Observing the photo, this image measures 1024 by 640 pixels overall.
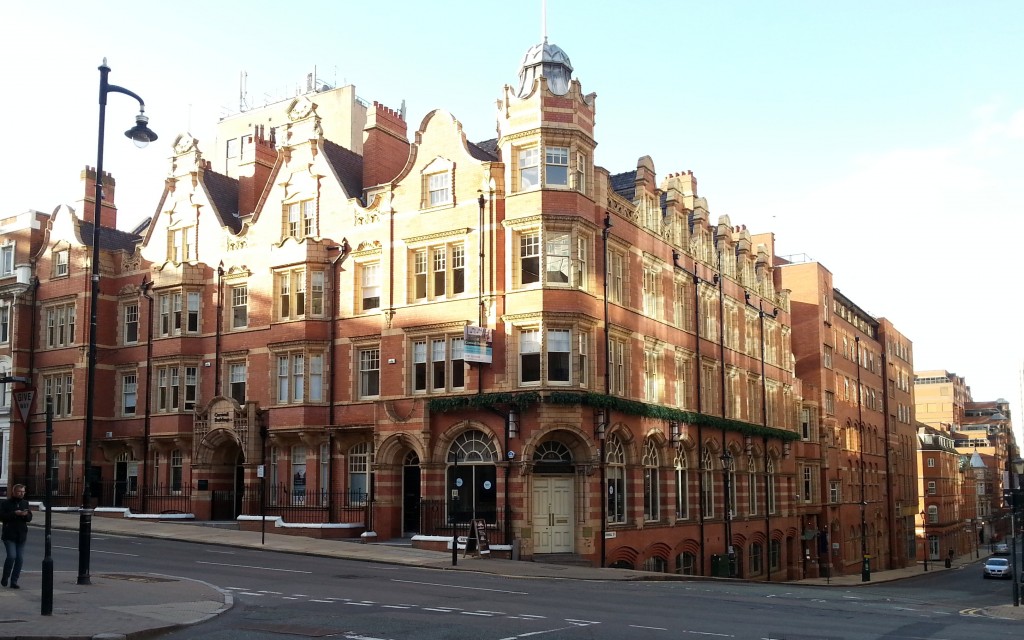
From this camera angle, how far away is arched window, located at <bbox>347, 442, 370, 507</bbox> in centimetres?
3900

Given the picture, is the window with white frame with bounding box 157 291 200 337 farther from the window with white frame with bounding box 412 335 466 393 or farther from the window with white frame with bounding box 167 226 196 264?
the window with white frame with bounding box 412 335 466 393

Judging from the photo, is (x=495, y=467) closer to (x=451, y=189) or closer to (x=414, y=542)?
(x=414, y=542)

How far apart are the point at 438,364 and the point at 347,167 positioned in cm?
1103

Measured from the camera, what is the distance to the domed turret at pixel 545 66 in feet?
121

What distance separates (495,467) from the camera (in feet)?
114

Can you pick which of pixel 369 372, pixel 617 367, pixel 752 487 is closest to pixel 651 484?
pixel 617 367

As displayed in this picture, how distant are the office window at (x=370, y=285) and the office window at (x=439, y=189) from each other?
3739 mm

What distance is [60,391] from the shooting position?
4875cm

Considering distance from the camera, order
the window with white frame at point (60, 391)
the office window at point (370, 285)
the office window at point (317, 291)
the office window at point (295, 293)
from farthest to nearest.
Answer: the window with white frame at point (60, 391), the office window at point (295, 293), the office window at point (317, 291), the office window at point (370, 285)

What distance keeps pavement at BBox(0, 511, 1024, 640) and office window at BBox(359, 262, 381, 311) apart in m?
9.49

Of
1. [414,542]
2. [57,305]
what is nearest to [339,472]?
[414,542]

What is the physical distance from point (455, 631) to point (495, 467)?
19153 millimetres

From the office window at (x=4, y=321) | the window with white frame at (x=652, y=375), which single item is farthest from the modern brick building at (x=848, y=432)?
the office window at (x=4, y=321)

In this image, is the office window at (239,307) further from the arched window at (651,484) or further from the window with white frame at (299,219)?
the arched window at (651,484)
